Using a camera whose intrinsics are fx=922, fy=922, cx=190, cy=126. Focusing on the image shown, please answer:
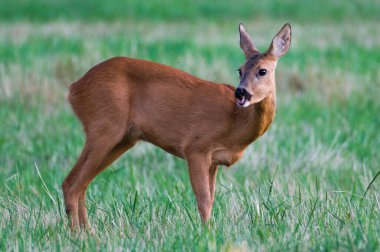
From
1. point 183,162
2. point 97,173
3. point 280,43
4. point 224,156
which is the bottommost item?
point 183,162

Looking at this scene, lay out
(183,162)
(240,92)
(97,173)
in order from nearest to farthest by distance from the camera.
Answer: (240,92) → (97,173) → (183,162)

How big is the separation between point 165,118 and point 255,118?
2.15 feet

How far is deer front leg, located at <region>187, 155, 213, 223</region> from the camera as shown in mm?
5938

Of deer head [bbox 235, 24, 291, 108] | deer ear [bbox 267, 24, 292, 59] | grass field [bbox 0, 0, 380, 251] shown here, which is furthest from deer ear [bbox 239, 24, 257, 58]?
grass field [bbox 0, 0, 380, 251]

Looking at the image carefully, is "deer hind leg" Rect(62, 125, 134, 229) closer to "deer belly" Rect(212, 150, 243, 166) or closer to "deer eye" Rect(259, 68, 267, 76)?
"deer belly" Rect(212, 150, 243, 166)

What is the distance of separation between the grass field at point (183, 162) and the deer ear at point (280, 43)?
2.78 feet

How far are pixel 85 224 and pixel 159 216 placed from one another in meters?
0.53

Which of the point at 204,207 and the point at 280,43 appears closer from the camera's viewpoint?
the point at 204,207

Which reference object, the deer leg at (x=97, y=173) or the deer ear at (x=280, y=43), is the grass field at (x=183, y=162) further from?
the deer ear at (x=280, y=43)

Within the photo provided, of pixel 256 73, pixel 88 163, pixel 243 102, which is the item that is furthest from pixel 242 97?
pixel 88 163

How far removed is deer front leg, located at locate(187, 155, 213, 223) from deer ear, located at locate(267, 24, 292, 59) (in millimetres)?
836

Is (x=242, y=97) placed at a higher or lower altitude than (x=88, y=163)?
higher

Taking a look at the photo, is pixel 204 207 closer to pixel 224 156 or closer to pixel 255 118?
pixel 224 156

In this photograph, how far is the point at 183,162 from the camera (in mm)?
8758
